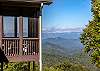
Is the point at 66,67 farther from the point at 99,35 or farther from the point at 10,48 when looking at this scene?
the point at 10,48

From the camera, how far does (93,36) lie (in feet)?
87.3

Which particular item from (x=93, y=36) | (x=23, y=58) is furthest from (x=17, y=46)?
(x=93, y=36)

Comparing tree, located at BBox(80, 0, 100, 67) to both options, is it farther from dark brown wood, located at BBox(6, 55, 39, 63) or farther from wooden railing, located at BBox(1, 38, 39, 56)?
dark brown wood, located at BBox(6, 55, 39, 63)

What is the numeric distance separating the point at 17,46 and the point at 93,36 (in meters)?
7.27

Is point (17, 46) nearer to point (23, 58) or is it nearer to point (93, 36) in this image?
point (23, 58)

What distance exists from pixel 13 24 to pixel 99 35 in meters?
5.93

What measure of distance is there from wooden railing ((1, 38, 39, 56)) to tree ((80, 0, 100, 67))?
19.2 ft

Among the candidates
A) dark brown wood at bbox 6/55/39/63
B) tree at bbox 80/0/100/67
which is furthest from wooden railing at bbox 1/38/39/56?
tree at bbox 80/0/100/67

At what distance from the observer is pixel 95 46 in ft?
87.4

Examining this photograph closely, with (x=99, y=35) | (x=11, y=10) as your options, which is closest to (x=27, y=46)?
(x=11, y=10)

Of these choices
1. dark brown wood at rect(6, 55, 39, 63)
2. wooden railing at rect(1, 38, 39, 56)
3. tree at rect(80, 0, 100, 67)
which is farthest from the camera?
tree at rect(80, 0, 100, 67)

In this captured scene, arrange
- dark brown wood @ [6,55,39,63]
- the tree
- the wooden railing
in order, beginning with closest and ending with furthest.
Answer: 1. dark brown wood @ [6,55,39,63]
2. the wooden railing
3. the tree

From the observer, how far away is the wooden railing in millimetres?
20969

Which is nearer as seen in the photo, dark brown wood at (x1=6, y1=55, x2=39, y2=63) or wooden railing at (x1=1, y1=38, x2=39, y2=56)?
dark brown wood at (x1=6, y1=55, x2=39, y2=63)
